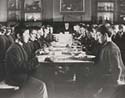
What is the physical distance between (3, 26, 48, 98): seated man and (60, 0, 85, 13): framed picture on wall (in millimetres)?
380

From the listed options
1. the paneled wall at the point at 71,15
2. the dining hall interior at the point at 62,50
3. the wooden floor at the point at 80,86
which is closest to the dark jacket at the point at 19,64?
the dining hall interior at the point at 62,50

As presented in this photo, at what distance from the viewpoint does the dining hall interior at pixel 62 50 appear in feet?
9.23

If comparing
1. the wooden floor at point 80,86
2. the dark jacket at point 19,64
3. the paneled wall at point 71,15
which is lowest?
the wooden floor at point 80,86

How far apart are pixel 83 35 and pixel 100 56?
205mm

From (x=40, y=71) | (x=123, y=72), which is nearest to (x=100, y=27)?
(x=123, y=72)

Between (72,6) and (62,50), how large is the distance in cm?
34

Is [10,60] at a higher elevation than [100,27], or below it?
below

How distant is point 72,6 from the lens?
9.27 feet

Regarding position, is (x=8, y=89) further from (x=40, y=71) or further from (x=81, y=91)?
(x=81, y=91)

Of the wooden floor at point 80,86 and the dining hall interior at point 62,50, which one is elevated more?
the dining hall interior at point 62,50

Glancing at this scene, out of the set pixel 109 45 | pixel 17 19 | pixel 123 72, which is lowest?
pixel 123 72

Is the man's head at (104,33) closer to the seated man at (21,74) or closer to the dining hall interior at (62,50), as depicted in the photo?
the dining hall interior at (62,50)

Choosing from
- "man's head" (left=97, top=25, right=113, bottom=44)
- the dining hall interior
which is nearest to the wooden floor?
the dining hall interior

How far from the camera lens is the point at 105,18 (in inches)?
111
